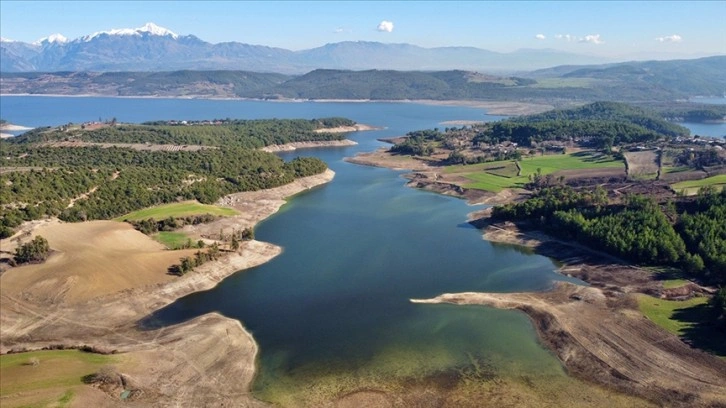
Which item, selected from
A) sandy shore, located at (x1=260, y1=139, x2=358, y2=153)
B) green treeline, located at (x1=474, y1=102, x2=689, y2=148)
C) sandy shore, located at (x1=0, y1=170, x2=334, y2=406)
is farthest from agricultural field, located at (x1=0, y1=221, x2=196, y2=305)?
green treeline, located at (x1=474, y1=102, x2=689, y2=148)

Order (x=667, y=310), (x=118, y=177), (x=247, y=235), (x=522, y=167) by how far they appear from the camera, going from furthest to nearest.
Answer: (x=522, y=167)
(x=118, y=177)
(x=247, y=235)
(x=667, y=310)

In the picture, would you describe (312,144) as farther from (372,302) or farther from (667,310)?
(667,310)

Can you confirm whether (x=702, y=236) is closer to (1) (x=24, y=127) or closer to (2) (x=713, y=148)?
(2) (x=713, y=148)

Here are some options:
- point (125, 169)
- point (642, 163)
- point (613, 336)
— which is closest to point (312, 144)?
point (125, 169)

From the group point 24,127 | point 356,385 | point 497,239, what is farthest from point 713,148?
point 24,127

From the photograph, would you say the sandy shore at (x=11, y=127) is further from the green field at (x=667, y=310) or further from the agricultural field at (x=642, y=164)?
the green field at (x=667, y=310)

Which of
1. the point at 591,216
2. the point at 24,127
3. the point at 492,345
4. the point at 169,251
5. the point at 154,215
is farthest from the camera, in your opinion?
the point at 24,127
